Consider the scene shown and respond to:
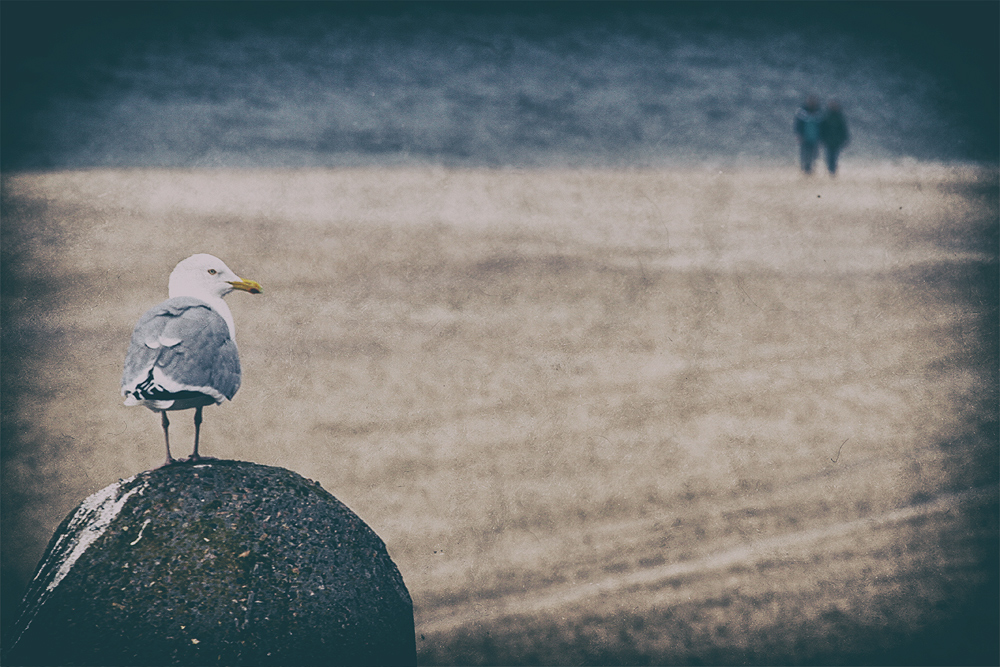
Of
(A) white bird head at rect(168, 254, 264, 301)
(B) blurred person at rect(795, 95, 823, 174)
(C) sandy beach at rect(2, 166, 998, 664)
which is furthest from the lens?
(B) blurred person at rect(795, 95, 823, 174)

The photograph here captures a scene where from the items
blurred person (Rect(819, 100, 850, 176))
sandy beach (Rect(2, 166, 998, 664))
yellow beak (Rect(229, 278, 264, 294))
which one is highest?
blurred person (Rect(819, 100, 850, 176))

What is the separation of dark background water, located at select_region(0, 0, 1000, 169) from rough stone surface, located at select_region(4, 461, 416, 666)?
2816 mm

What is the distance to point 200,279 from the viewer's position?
2.88 m

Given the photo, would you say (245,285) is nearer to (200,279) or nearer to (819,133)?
(200,279)

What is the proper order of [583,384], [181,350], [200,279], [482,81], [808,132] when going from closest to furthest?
[181,350] → [200,279] → [583,384] → [482,81] → [808,132]

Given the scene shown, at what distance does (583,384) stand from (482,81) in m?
2.28

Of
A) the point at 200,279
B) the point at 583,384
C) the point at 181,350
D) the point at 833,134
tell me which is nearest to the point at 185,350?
the point at 181,350

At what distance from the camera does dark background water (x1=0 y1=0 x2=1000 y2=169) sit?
453 centimetres

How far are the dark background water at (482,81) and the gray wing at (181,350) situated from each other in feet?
7.04

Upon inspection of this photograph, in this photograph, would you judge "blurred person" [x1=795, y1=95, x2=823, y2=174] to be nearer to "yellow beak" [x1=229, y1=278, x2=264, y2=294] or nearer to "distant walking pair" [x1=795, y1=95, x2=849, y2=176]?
"distant walking pair" [x1=795, y1=95, x2=849, y2=176]

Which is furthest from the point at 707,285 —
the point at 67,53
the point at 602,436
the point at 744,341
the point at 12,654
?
the point at 67,53

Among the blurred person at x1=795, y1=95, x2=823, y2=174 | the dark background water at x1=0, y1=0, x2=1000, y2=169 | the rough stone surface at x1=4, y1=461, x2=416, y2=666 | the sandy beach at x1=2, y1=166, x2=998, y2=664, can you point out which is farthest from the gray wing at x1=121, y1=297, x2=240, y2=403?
the blurred person at x1=795, y1=95, x2=823, y2=174

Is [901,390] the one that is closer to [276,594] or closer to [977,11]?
[977,11]

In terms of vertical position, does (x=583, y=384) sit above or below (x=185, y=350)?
below
